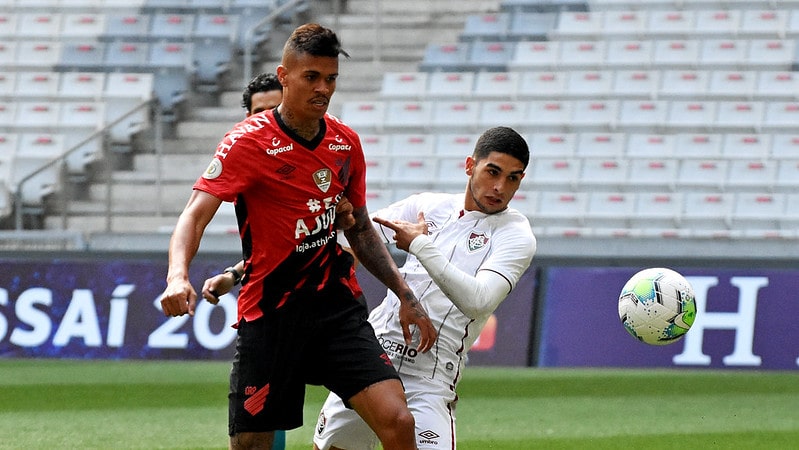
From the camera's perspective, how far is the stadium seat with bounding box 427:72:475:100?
1897 centimetres

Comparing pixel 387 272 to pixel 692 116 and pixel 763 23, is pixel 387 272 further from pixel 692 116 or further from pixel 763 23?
pixel 763 23

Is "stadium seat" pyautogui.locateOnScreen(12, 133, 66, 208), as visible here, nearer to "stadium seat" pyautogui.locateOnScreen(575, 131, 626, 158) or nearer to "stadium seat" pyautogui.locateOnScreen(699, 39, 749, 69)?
"stadium seat" pyautogui.locateOnScreen(575, 131, 626, 158)

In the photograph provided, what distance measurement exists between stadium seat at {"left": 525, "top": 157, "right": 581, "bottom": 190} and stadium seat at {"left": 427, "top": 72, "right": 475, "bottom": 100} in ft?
7.02

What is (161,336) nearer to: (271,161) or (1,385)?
(1,385)

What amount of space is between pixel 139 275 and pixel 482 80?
7.62 m

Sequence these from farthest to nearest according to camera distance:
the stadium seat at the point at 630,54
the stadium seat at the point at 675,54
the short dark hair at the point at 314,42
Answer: the stadium seat at the point at 630,54, the stadium seat at the point at 675,54, the short dark hair at the point at 314,42

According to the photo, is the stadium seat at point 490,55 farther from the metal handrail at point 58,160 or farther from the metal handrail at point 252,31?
the metal handrail at point 58,160

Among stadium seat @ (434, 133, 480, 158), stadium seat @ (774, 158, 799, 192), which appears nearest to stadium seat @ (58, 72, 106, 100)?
stadium seat @ (434, 133, 480, 158)

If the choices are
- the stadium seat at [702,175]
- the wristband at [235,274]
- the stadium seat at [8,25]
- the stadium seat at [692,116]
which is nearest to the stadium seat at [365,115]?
the stadium seat at [692,116]

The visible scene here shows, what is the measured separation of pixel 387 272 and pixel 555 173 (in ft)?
40.0

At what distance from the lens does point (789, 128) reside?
17312mm

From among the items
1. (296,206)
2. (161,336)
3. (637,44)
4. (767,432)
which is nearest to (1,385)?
(161,336)

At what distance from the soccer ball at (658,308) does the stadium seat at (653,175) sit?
10309 millimetres

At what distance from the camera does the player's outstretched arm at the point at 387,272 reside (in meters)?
5.20
